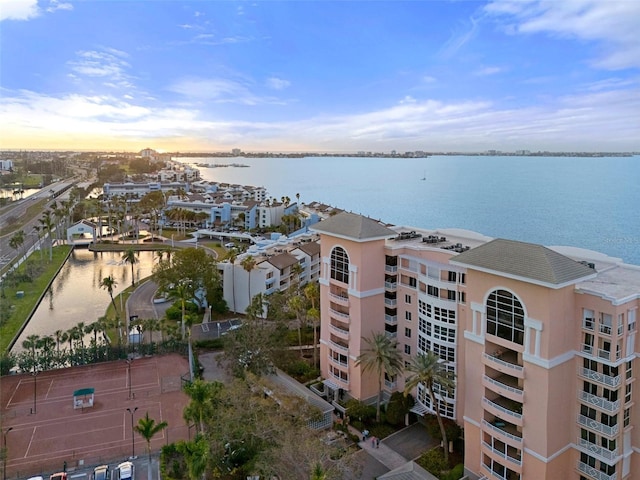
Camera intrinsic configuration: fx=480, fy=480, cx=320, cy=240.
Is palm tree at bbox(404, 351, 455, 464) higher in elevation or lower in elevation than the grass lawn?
higher

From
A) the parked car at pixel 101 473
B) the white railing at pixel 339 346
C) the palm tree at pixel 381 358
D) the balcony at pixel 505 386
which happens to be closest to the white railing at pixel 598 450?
the balcony at pixel 505 386

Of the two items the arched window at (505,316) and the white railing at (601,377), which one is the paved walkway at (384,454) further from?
the white railing at (601,377)

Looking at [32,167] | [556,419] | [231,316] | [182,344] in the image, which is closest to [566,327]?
[556,419]

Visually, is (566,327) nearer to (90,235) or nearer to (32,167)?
(90,235)

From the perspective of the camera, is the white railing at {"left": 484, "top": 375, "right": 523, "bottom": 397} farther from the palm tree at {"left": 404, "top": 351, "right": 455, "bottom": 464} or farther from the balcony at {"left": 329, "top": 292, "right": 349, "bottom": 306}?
the balcony at {"left": 329, "top": 292, "right": 349, "bottom": 306}

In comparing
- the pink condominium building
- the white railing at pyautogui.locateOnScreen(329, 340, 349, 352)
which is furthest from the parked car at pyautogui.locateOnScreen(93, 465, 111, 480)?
the pink condominium building

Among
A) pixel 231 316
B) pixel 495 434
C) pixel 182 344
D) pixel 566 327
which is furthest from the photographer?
pixel 231 316
